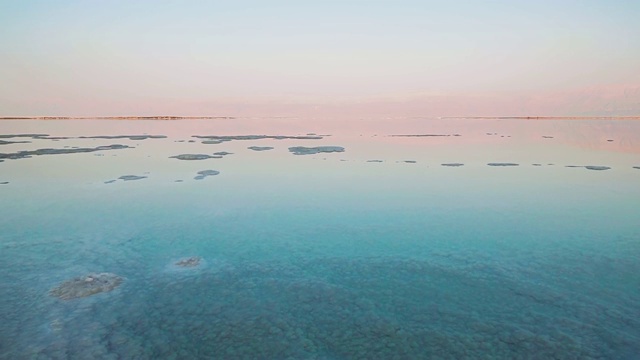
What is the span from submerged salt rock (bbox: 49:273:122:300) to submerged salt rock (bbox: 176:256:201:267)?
4.04 feet

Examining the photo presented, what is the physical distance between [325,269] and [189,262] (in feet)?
9.85

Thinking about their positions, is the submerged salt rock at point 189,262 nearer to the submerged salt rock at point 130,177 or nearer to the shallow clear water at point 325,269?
the shallow clear water at point 325,269

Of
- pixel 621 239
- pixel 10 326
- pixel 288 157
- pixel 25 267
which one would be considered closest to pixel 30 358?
pixel 10 326

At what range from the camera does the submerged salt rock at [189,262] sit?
869cm

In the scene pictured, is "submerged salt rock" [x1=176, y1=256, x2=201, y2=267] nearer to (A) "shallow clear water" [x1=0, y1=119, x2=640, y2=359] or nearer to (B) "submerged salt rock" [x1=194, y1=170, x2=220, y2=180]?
(A) "shallow clear water" [x1=0, y1=119, x2=640, y2=359]

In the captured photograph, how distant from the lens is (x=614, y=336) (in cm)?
592

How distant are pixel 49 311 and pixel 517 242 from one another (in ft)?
33.2

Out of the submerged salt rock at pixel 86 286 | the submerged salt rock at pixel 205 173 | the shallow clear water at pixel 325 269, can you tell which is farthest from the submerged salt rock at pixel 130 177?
the submerged salt rock at pixel 86 286

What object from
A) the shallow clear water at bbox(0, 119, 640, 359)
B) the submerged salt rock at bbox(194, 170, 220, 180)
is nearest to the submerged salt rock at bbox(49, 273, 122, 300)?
the shallow clear water at bbox(0, 119, 640, 359)

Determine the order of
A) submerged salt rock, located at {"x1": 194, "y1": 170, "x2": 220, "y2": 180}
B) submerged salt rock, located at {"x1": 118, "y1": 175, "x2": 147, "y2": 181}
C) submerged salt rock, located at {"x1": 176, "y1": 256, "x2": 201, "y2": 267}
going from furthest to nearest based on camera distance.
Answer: submerged salt rock, located at {"x1": 194, "y1": 170, "x2": 220, "y2": 180} < submerged salt rock, located at {"x1": 118, "y1": 175, "x2": 147, "y2": 181} < submerged salt rock, located at {"x1": 176, "y1": 256, "x2": 201, "y2": 267}

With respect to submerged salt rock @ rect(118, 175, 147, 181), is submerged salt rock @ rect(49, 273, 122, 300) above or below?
below

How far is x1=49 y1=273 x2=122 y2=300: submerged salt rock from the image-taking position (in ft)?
24.0

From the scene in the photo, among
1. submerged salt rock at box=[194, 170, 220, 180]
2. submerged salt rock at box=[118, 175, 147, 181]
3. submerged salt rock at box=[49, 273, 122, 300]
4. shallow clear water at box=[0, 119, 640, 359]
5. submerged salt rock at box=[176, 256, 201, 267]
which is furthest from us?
submerged salt rock at box=[194, 170, 220, 180]

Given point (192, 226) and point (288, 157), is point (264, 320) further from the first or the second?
point (288, 157)
